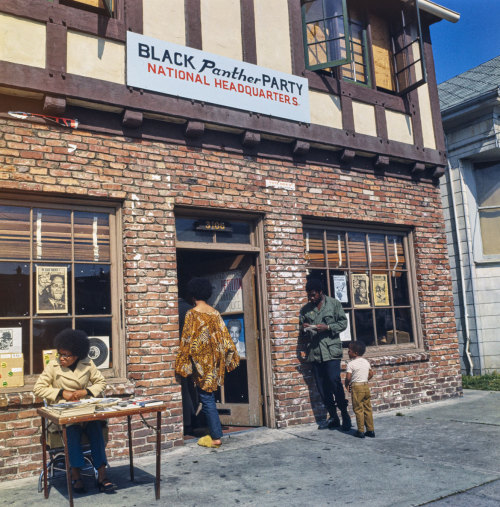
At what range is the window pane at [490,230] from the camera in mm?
11297

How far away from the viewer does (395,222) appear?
28.2ft

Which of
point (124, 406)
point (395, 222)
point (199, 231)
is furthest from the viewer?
point (395, 222)

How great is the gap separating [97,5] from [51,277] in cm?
324

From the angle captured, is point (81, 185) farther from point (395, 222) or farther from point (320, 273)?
point (395, 222)

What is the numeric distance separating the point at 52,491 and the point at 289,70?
19.4 ft

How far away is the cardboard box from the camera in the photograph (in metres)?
5.30

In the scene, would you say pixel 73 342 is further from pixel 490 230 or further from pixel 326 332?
pixel 490 230

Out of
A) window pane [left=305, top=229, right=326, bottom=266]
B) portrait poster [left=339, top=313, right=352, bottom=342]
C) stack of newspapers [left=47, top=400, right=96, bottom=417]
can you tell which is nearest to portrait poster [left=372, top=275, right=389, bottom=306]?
portrait poster [left=339, top=313, right=352, bottom=342]

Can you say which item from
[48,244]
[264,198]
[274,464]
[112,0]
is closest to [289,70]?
[264,198]

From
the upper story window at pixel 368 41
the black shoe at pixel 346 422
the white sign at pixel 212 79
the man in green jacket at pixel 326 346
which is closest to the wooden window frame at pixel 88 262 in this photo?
the white sign at pixel 212 79

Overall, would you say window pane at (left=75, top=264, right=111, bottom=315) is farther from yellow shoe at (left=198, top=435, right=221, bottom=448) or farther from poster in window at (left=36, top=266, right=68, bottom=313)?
yellow shoe at (left=198, top=435, right=221, bottom=448)

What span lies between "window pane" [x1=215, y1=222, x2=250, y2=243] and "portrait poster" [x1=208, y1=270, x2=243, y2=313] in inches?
18.0

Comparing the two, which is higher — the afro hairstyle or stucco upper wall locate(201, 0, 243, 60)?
stucco upper wall locate(201, 0, 243, 60)

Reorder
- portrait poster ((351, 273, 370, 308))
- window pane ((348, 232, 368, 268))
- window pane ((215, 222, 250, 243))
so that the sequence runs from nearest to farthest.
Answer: window pane ((215, 222, 250, 243)) → portrait poster ((351, 273, 370, 308)) → window pane ((348, 232, 368, 268))
